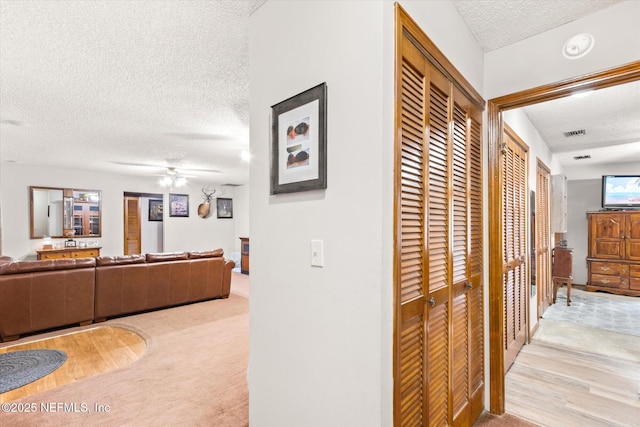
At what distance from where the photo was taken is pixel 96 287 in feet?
13.0

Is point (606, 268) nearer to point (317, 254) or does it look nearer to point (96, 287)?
point (317, 254)

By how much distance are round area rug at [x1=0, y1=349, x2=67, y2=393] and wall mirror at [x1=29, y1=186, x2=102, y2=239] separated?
425 centimetres

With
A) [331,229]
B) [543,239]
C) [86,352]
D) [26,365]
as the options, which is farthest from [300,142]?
[543,239]

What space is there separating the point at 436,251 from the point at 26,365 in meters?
3.69

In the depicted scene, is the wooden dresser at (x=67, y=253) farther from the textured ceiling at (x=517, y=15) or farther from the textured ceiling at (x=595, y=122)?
the textured ceiling at (x=595, y=122)

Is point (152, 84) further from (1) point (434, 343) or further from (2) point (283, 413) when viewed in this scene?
(1) point (434, 343)

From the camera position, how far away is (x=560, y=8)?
1701 mm

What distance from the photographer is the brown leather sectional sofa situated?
3.45m

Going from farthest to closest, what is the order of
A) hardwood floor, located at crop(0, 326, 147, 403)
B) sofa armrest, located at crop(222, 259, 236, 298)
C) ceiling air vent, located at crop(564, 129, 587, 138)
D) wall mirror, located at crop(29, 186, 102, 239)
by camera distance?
1. wall mirror, located at crop(29, 186, 102, 239)
2. sofa armrest, located at crop(222, 259, 236, 298)
3. ceiling air vent, located at crop(564, 129, 587, 138)
4. hardwood floor, located at crop(0, 326, 147, 403)

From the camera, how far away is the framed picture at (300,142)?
4.34 feet

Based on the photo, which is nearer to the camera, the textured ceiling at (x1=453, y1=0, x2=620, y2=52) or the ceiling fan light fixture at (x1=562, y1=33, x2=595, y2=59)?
the textured ceiling at (x1=453, y1=0, x2=620, y2=52)

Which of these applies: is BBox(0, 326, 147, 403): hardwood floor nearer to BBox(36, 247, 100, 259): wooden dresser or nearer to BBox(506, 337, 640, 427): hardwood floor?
BBox(36, 247, 100, 259): wooden dresser

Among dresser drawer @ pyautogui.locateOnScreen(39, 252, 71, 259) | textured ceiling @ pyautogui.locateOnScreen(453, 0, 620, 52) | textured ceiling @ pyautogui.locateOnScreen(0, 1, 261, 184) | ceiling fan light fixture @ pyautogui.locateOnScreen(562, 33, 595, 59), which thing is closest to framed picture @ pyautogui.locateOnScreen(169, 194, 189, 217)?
dresser drawer @ pyautogui.locateOnScreen(39, 252, 71, 259)

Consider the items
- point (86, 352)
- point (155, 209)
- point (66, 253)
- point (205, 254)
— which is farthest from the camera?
point (155, 209)
